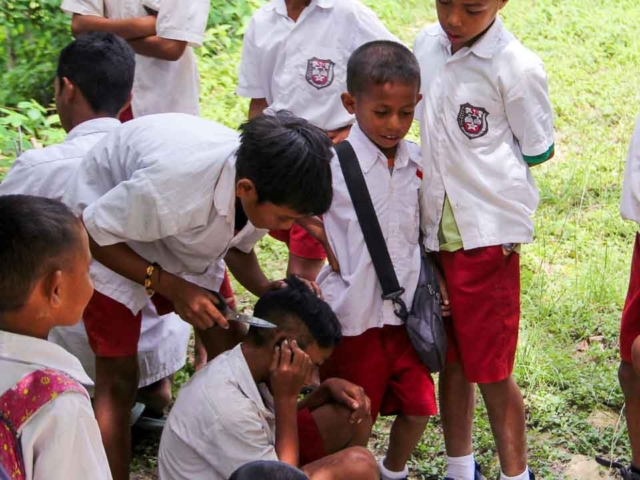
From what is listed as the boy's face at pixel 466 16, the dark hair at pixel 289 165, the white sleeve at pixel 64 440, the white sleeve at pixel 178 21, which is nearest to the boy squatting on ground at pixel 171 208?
the dark hair at pixel 289 165

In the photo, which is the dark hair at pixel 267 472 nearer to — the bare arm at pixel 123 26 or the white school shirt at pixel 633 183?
the white school shirt at pixel 633 183

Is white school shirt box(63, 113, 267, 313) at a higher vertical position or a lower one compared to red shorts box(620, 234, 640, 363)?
higher

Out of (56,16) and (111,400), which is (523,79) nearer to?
(111,400)

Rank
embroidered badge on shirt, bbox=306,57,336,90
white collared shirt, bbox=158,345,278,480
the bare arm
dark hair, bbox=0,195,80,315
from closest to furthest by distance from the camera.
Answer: dark hair, bbox=0,195,80,315, white collared shirt, bbox=158,345,278,480, embroidered badge on shirt, bbox=306,57,336,90, the bare arm

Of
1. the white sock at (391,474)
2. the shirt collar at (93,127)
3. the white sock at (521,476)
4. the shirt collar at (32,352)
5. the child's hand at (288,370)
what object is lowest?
the white sock at (391,474)

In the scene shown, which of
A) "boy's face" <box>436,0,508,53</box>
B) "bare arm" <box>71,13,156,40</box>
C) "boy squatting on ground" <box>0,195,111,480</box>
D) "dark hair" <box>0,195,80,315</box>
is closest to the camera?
"boy squatting on ground" <box>0,195,111,480</box>

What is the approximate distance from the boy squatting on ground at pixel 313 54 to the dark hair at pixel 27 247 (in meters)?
2.02

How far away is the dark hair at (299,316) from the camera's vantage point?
128 inches

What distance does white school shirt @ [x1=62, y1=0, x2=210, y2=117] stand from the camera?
435 cm

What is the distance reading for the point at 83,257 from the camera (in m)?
2.30

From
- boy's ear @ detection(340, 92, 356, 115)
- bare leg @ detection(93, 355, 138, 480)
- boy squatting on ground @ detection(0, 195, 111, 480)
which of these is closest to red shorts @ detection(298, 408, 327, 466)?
bare leg @ detection(93, 355, 138, 480)

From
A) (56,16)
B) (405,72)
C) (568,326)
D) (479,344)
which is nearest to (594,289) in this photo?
(568,326)

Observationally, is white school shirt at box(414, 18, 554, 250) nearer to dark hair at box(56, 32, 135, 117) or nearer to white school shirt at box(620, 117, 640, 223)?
white school shirt at box(620, 117, 640, 223)

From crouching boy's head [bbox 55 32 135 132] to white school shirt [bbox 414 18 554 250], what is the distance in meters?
1.16
